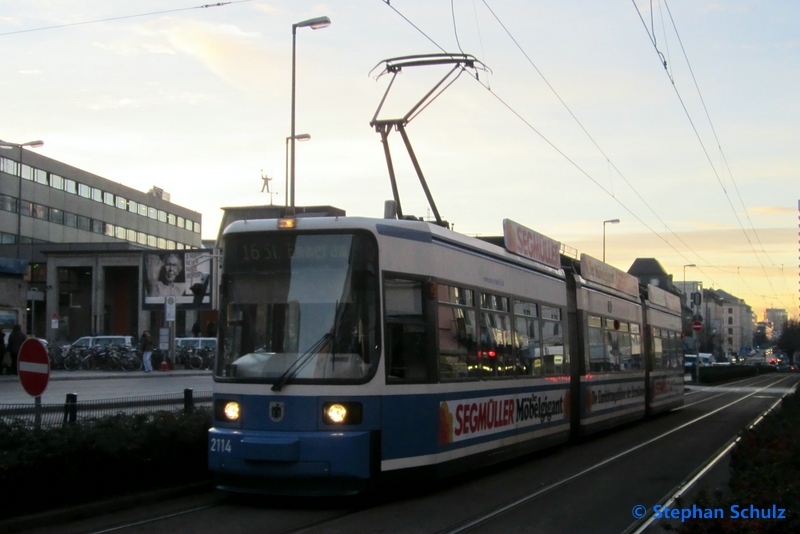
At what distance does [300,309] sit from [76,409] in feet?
12.8

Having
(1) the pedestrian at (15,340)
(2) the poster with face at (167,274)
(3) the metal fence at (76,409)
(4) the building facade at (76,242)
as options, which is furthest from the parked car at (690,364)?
(3) the metal fence at (76,409)

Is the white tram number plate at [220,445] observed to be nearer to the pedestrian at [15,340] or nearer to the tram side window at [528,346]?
the tram side window at [528,346]

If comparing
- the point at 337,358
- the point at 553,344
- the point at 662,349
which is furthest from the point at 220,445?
the point at 662,349

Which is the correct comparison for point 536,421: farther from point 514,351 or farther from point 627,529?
point 627,529

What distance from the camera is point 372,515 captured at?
29.2 feet

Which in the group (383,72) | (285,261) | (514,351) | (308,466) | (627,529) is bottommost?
(627,529)

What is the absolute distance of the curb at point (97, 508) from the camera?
7871 mm

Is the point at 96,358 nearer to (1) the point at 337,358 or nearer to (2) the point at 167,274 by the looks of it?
(2) the point at 167,274

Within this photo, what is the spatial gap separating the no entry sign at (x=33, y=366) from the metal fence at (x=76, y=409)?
251 mm

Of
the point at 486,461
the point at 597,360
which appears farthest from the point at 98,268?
the point at 486,461

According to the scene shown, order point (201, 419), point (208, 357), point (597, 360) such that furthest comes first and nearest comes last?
1. point (208, 357)
2. point (597, 360)
3. point (201, 419)

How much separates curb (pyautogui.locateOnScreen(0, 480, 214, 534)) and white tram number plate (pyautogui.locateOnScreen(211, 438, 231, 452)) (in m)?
0.79

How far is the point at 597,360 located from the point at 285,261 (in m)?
9.18

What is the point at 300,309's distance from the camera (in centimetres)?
930
